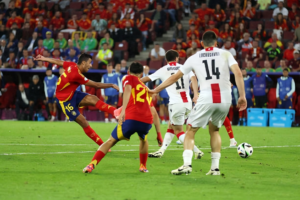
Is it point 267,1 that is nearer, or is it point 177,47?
point 177,47

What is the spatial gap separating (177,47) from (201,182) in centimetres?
1589

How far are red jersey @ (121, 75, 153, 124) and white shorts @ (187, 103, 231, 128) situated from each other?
2.28 ft

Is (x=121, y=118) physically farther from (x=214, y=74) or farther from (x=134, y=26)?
(x=134, y=26)

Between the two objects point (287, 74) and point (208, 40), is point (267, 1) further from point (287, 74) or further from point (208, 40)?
point (208, 40)

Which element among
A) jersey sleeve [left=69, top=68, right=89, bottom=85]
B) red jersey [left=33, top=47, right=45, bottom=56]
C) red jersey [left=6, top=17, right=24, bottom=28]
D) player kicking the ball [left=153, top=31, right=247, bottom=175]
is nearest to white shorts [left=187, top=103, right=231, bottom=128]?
player kicking the ball [left=153, top=31, right=247, bottom=175]

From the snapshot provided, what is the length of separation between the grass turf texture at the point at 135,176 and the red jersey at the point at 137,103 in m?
0.86

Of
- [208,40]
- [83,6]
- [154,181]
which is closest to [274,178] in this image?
[154,181]

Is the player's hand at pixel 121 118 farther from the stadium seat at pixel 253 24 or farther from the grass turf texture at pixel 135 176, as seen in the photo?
the stadium seat at pixel 253 24

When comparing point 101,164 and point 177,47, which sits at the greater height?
point 177,47

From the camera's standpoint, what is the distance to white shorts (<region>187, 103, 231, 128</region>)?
22.4 ft

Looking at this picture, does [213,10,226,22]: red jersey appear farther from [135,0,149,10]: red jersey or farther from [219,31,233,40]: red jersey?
[135,0,149,10]: red jersey

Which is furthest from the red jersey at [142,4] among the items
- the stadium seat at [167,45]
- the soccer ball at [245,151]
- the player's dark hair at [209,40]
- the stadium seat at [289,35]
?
the player's dark hair at [209,40]

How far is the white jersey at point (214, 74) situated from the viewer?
6.83 meters

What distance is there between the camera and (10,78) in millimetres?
23094
